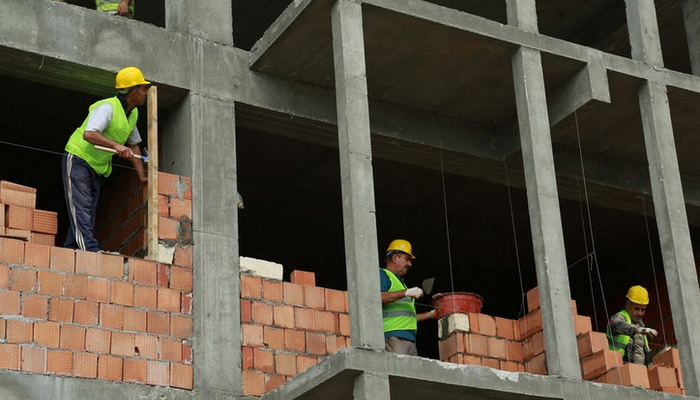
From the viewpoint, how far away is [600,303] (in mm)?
18250

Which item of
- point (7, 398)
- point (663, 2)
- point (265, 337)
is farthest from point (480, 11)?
point (7, 398)

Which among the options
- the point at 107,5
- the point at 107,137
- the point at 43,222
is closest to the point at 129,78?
the point at 107,137

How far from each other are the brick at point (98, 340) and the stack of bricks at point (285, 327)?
1136 millimetres

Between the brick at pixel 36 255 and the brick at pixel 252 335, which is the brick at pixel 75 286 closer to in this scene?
the brick at pixel 36 255

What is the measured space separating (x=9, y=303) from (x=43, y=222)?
853 mm

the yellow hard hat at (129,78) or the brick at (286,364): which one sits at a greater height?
the yellow hard hat at (129,78)

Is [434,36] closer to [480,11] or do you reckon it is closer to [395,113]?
[395,113]

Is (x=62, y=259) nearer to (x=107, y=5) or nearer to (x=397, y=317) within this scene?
(x=397, y=317)

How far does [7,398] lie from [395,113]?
4.82 metres

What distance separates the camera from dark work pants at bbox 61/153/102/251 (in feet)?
34.7

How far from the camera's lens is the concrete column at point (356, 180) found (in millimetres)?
9820

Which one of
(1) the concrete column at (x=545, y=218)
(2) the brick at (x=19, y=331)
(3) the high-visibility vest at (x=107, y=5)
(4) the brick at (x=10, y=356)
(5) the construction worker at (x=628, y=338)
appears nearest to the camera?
(4) the brick at (x=10, y=356)

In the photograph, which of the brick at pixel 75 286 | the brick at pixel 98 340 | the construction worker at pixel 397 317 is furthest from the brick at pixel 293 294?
the brick at pixel 75 286

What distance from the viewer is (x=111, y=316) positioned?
1015 cm
